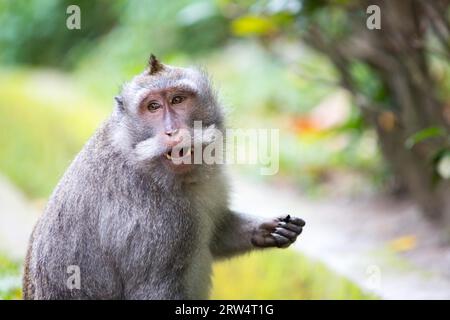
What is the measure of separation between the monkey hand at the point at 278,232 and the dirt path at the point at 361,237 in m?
0.36

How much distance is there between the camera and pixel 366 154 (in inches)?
362

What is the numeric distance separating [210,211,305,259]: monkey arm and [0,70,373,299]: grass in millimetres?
532

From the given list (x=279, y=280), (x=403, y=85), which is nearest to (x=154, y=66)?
(x=279, y=280)

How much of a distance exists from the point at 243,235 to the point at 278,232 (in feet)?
1.07

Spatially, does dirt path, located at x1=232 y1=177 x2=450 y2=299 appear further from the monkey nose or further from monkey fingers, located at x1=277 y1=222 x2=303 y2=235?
the monkey nose

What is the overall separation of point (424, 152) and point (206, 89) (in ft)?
9.26

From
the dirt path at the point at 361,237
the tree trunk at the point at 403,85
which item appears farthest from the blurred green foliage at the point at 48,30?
the tree trunk at the point at 403,85

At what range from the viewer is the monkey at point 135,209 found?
4.30m

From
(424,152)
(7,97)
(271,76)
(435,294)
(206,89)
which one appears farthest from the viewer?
(271,76)

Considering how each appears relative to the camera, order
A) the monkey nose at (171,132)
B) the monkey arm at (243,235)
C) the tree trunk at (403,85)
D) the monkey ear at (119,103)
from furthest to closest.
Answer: the tree trunk at (403,85) < the monkey arm at (243,235) < the monkey ear at (119,103) < the monkey nose at (171,132)

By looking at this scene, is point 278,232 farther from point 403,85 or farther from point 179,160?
point 403,85

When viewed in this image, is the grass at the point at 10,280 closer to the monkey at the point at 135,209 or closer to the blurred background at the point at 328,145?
the blurred background at the point at 328,145
